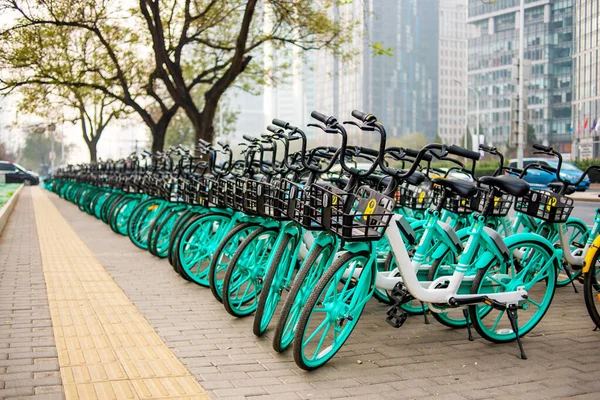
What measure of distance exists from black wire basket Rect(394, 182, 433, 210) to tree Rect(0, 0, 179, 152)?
1014 cm

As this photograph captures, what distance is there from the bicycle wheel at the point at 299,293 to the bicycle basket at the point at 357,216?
238 millimetres

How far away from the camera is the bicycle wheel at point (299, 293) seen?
398 centimetres

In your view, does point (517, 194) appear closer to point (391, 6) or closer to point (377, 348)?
point (377, 348)

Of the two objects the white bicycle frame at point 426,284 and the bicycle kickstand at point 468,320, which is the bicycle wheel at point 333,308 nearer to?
the white bicycle frame at point 426,284

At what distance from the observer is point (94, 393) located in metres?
3.54

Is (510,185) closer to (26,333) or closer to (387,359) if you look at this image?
(387,359)

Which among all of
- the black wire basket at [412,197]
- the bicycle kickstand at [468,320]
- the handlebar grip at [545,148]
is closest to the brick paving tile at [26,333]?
the bicycle kickstand at [468,320]

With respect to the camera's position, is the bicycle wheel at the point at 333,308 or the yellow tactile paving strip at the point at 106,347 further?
the bicycle wheel at the point at 333,308

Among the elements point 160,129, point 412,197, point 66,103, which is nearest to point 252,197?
point 412,197

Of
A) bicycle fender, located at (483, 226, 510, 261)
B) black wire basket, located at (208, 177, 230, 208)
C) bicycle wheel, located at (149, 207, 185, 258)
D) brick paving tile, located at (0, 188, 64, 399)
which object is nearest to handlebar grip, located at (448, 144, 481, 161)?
bicycle fender, located at (483, 226, 510, 261)

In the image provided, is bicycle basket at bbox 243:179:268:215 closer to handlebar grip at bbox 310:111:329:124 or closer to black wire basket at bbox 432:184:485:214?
handlebar grip at bbox 310:111:329:124

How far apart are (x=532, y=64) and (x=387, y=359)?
30.5m

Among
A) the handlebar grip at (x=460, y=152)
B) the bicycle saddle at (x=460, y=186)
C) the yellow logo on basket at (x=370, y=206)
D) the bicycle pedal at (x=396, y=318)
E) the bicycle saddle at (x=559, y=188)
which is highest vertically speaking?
the handlebar grip at (x=460, y=152)

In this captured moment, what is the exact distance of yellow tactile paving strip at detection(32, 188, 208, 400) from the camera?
362cm
